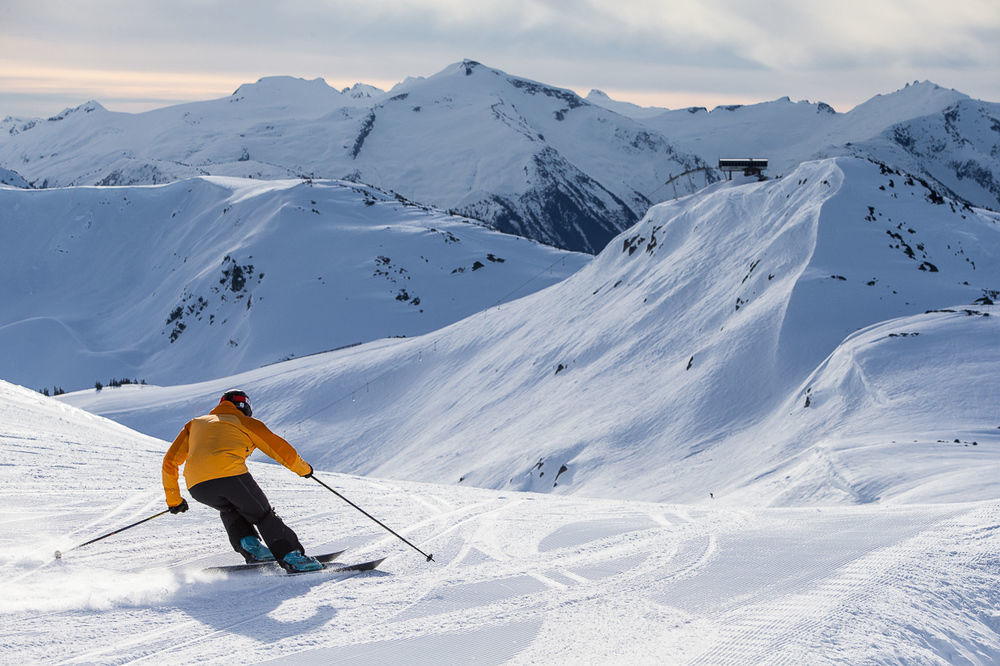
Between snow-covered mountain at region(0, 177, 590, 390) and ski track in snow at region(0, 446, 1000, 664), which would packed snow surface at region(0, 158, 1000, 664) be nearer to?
ski track in snow at region(0, 446, 1000, 664)

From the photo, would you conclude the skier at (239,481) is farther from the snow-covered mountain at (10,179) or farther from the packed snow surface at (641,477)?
the snow-covered mountain at (10,179)

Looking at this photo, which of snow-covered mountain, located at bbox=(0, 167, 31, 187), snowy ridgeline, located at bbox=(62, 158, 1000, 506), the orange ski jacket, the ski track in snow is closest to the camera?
the ski track in snow

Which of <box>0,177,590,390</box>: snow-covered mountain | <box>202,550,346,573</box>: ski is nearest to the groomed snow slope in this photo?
<box>202,550,346,573</box>: ski

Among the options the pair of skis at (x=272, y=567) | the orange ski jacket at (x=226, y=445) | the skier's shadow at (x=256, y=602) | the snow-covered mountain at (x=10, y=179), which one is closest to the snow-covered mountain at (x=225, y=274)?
the orange ski jacket at (x=226, y=445)

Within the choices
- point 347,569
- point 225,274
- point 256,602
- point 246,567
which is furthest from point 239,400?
point 225,274

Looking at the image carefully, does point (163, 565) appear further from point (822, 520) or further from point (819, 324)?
point (819, 324)

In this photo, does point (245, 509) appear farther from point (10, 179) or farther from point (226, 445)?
point (10, 179)

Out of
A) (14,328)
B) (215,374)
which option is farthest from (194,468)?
(14,328)

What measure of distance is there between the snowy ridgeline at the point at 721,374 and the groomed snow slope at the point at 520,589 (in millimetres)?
4226

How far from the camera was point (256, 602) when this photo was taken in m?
6.60

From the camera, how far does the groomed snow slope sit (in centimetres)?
551

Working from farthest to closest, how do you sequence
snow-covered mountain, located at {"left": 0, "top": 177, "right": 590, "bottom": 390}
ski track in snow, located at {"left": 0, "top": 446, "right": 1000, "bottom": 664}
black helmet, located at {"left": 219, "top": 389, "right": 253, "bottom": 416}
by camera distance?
1. snow-covered mountain, located at {"left": 0, "top": 177, "right": 590, "bottom": 390}
2. black helmet, located at {"left": 219, "top": 389, "right": 253, "bottom": 416}
3. ski track in snow, located at {"left": 0, "top": 446, "right": 1000, "bottom": 664}

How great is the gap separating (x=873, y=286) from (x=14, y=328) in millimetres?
78786

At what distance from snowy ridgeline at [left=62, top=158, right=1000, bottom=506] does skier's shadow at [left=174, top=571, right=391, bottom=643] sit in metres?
7.89
